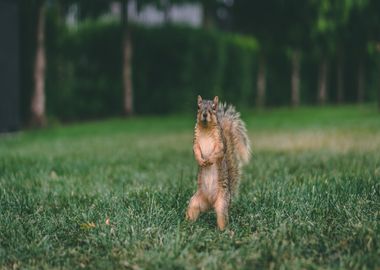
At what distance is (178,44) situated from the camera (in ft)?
68.3

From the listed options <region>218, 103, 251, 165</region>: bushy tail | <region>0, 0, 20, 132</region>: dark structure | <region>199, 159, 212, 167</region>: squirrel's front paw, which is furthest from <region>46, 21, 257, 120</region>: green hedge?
<region>199, 159, 212, 167</region>: squirrel's front paw

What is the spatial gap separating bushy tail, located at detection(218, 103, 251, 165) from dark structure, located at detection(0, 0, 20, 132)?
33.1 ft

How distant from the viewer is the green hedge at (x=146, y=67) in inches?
770

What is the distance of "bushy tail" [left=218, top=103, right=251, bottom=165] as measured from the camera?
144 inches

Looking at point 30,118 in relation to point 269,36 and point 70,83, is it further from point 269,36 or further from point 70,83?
point 269,36

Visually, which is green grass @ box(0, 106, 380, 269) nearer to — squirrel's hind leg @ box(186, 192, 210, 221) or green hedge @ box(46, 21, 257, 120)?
squirrel's hind leg @ box(186, 192, 210, 221)

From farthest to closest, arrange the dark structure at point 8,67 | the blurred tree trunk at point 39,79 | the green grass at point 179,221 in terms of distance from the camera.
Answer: the blurred tree trunk at point 39,79 → the dark structure at point 8,67 → the green grass at point 179,221

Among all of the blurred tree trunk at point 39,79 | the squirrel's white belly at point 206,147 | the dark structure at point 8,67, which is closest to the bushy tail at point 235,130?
the squirrel's white belly at point 206,147

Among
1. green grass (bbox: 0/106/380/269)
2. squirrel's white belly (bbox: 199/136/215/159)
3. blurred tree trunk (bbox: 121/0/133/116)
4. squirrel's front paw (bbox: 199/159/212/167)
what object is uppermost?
blurred tree trunk (bbox: 121/0/133/116)

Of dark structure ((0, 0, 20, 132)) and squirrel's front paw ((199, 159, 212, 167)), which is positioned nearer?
squirrel's front paw ((199, 159, 212, 167))

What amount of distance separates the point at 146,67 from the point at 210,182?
1773 cm

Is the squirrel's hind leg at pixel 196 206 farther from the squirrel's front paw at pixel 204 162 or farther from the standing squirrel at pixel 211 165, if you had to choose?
the squirrel's front paw at pixel 204 162

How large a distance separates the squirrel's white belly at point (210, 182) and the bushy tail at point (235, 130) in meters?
0.35

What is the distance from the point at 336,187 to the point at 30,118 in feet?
39.6
